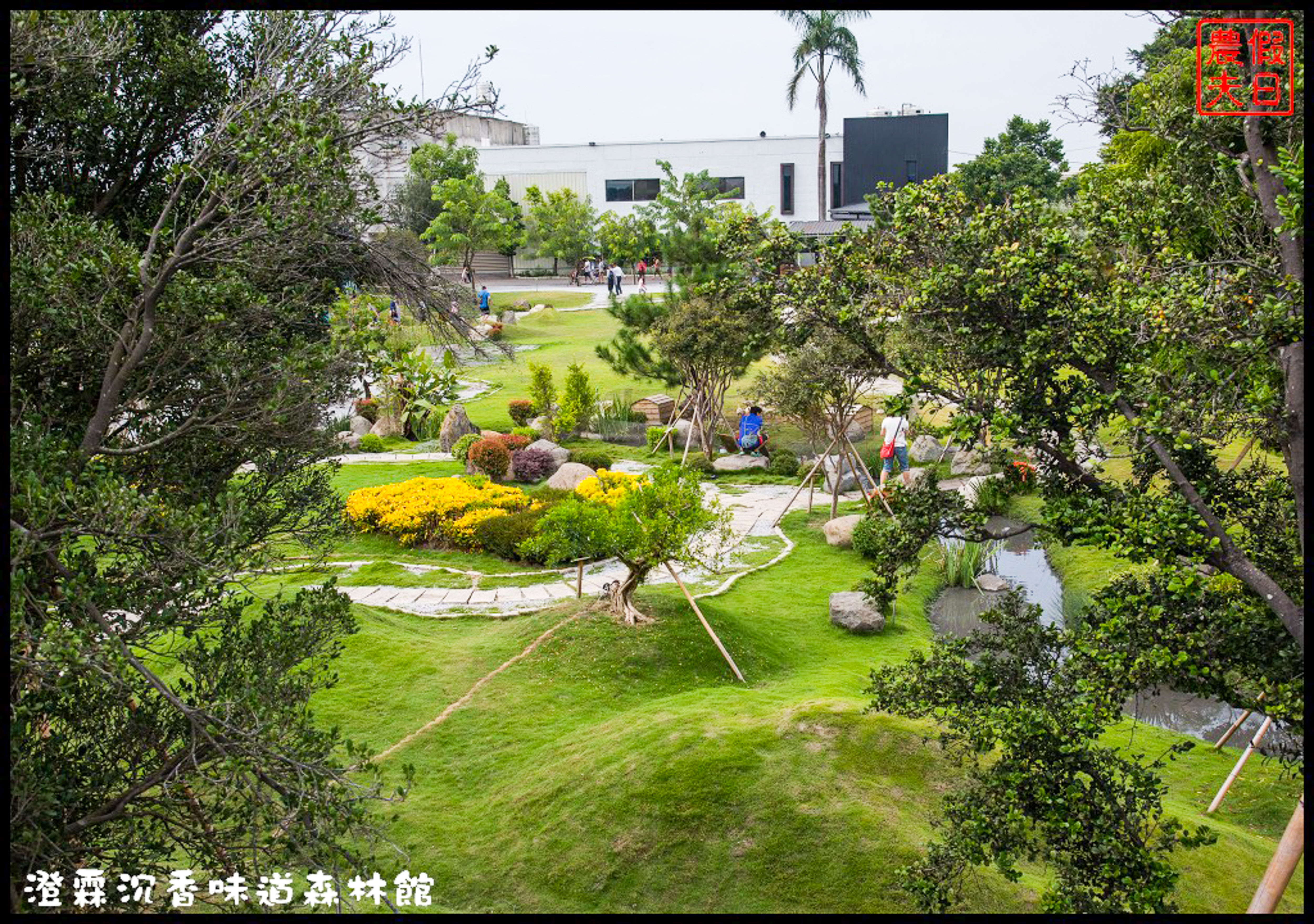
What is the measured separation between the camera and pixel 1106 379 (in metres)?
5.25

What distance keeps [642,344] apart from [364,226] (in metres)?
15.0

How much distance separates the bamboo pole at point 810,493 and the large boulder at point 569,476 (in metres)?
2.82

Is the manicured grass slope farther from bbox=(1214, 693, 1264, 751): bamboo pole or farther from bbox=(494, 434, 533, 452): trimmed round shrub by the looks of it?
bbox=(494, 434, 533, 452): trimmed round shrub

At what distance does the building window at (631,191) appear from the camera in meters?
48.3

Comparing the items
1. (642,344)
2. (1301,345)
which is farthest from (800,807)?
(642,344)

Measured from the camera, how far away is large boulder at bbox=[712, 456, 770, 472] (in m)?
18.8

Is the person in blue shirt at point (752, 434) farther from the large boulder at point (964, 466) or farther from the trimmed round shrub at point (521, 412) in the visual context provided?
the trimmed round shrub at point (521, 412)

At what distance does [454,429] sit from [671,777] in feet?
45.3

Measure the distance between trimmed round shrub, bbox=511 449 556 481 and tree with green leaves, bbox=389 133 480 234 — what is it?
74.9ft

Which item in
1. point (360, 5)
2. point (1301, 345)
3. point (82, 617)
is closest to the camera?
point (360, 5)

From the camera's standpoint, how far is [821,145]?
42.3 meters

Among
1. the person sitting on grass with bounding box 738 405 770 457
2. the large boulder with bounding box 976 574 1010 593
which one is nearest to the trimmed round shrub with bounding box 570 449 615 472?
the person sitting on grass with bounding box 738 405 770 457

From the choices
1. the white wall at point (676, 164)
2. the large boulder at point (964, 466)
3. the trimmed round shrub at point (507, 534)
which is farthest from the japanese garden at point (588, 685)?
the white wall at point (676, 164)

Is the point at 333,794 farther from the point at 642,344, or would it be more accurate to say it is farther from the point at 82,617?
the point at 642,344
